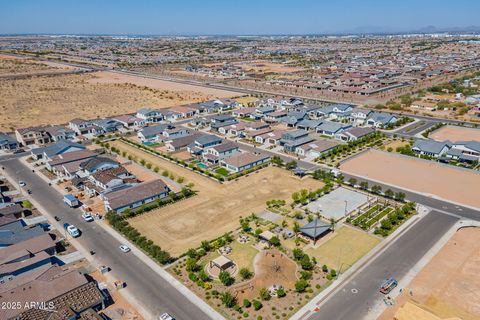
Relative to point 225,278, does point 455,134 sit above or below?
below

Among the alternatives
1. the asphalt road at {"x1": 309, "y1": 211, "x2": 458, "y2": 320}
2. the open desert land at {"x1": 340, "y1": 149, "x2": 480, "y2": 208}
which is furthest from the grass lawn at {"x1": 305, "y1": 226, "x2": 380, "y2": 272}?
the open desert land at {"x1": 340, "y1": 149, "x2": 480, "y2": 208}

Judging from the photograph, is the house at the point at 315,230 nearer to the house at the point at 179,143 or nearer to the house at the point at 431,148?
the house at the point at 431,148

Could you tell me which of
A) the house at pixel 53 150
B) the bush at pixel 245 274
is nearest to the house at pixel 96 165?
the house at pixel 53 150

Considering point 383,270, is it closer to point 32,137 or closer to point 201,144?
point 201,144

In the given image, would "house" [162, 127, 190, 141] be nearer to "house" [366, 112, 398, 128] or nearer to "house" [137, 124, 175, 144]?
"house" [137, 124, 175, 144]

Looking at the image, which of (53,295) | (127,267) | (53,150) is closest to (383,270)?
(127,267)
